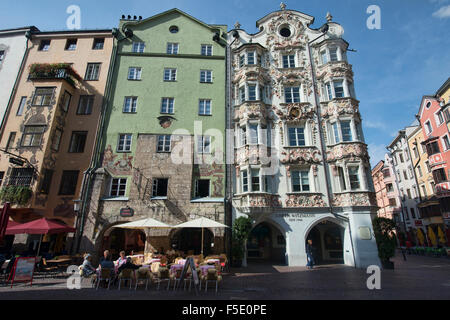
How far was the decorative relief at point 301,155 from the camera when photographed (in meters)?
18.9

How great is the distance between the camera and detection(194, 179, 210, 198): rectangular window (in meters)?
18.8

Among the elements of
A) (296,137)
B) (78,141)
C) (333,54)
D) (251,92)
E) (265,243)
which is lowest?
(265,243)

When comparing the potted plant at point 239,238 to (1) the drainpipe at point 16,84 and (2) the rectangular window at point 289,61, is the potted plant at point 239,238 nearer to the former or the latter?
(2) the rectangular window at point 289,61

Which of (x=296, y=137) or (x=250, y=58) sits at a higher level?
(x=250, y=58)

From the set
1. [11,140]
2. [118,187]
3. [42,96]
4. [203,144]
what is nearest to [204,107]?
[203,144]

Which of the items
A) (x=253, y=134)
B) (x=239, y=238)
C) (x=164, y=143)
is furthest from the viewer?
(x=164, y=143)

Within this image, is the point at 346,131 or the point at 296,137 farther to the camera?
the point at 296,137

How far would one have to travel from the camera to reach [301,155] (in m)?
19.1

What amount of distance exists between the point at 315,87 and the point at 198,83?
1107 cm

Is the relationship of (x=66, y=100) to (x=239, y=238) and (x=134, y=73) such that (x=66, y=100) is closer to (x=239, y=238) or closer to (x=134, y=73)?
(x=134, y=73)

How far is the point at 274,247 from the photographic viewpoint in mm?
21250

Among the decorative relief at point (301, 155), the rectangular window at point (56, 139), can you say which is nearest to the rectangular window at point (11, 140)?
the rectangular window at point (56, 139)

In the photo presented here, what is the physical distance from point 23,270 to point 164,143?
1193 cm
